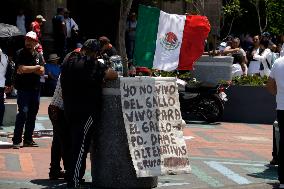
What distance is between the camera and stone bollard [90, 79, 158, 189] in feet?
31.0

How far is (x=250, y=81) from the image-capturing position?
18875 mm

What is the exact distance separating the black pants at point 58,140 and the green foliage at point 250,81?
910cm

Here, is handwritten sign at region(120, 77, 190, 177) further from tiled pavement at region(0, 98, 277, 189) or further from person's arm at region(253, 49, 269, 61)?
person's arm at region(253, 49, 269, 61)

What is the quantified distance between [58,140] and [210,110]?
799 centimetres

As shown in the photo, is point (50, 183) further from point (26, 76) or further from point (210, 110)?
point (210, 110)

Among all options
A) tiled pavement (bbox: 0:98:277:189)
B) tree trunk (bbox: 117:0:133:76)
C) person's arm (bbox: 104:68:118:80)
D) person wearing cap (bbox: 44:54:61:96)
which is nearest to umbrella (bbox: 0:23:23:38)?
person wearing cap (bbox: 44:54:61:96)

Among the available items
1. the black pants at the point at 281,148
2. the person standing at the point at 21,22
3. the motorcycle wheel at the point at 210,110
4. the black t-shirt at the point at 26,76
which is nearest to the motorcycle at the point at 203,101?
the motorcycle wheel at the point at 210,110

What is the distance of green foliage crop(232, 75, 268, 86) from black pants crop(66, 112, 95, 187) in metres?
9.71

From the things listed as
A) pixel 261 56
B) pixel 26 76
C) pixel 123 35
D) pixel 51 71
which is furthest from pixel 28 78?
pixel 261 56

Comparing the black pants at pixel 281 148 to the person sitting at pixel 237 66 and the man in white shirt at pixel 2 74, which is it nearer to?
the man in white shirt at pixel 2 74

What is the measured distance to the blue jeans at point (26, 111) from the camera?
12258mm

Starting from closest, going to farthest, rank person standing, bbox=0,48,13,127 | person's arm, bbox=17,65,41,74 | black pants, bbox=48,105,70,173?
black pants, bbox=48,105,70,173 → person's arm, bbox=17,65,41,74 → person standing, bbox=0,48,13,127

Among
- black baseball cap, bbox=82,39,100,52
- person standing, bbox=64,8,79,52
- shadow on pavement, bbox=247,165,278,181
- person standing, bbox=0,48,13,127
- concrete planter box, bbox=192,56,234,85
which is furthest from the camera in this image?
person standing, bbox=64,8,79,52

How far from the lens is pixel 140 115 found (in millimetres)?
9539
